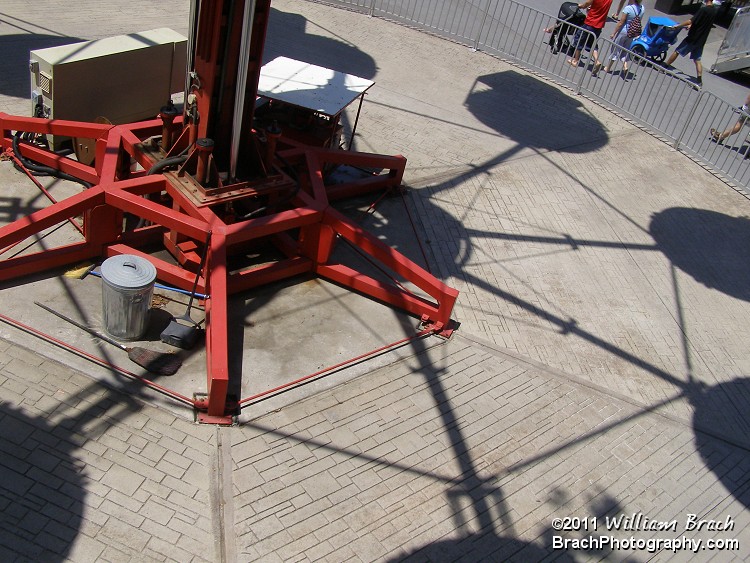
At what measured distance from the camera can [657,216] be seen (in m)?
12.0

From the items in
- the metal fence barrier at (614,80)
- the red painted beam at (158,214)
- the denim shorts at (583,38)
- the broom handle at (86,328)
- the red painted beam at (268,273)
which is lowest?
the broom handle at (86,328)

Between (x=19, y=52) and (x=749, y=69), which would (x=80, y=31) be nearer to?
(x=19, y=52)

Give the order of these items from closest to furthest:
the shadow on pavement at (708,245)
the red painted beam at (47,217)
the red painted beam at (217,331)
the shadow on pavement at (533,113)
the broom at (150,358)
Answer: the red painted beam at (217,331) < the broom at (150,358) < the red painted beam at (47,217) < the shadow on pavement at (708,245) < the shadow on pavement at (533,113)

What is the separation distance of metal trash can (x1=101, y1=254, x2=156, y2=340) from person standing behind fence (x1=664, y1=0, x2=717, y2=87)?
46.7 ft

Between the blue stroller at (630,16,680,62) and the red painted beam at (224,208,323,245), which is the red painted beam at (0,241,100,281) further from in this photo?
the blue stroller at (630,16,680,62)

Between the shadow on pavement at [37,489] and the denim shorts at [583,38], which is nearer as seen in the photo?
the shadow on pavement at [37,489]

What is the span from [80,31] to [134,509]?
409 inches

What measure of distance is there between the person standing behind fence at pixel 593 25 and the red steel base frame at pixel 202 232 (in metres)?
8.64

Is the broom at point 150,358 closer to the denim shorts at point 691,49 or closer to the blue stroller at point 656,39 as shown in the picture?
the blue stroller at point 656,39

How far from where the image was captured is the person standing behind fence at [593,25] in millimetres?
15867

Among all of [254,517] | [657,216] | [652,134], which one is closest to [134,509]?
[254,517]

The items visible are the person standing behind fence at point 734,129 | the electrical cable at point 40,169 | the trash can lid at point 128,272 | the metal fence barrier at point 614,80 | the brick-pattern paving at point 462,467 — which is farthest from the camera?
the metal fence barrier at point 614,80

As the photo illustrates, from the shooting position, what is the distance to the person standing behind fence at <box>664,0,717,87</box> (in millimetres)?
17109

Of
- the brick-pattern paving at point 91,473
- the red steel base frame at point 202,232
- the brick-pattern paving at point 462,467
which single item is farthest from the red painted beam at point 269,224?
the brick-pattern paving at point 91,473
